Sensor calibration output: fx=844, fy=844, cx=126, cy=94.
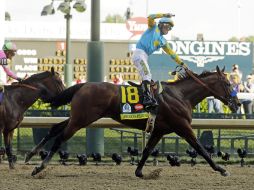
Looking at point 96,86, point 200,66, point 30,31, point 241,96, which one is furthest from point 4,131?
point 30,31

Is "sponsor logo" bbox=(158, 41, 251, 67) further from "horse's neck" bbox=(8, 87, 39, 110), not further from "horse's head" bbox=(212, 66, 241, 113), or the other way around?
"horse's head" bbox=(212, 66, 241, 113)

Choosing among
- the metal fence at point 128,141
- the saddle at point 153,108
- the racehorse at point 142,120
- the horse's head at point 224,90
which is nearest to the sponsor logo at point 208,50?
the metal fence at point 128,141

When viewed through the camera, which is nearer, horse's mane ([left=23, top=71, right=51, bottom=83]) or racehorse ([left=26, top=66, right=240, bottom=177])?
racehorse ([left=26, top=66, right=240, bottom=177])

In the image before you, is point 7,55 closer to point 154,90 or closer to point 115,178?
point 154,90

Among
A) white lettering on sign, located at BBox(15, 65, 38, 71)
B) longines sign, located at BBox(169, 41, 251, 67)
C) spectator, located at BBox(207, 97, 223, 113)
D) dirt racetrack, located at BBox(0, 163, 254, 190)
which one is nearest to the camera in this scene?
dirt racetrack, located at BBox(0, 163, 254, 190)

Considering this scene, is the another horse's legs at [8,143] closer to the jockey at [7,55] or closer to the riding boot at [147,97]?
the jockey at [7,55]

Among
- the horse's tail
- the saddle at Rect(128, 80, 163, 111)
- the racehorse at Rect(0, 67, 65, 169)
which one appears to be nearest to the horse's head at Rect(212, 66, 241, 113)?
the saddle at Rect(128, 80, 163, 111)

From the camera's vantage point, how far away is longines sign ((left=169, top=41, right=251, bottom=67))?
41.9 m

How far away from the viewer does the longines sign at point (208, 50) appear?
→ 1650 inches

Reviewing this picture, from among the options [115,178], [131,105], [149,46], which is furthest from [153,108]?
[115,178]

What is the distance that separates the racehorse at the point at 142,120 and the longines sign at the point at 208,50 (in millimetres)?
30572

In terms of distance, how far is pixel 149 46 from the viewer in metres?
11.0

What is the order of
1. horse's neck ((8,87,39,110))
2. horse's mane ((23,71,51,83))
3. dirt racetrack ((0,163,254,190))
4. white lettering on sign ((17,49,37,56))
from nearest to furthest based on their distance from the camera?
dirt racetrack ((0,163,254,190))
horse's neck ((8,87,39,110))
horse's mane ((23,71,51,83))
white lettering on sign ((17,49,37,56))

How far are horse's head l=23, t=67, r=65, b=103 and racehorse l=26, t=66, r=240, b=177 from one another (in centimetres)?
137
